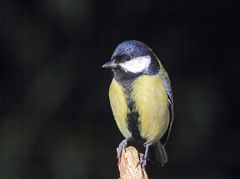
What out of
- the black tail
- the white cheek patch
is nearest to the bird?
the white cheek patch

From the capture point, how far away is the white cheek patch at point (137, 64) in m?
3.06

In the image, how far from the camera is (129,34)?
4020 millimetres

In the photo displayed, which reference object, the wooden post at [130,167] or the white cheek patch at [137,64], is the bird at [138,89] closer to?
the white cheek patch at [137,64]

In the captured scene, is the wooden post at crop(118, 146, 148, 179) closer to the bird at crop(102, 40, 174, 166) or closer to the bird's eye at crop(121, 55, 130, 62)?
the bird at crop(102, 40, 174, 166)

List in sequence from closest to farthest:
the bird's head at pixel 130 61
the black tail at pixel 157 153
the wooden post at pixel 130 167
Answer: the wooden post at pixel 130 167 < the bird's head at pixel 130 61 < the black tail at pixel 157 153

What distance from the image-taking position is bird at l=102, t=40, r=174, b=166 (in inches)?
121

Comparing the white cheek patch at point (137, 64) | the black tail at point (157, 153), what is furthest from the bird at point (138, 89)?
the black tail at point (157, 153)

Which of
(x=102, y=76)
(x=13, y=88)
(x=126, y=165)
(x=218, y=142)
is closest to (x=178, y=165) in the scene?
(x=218, y=142)

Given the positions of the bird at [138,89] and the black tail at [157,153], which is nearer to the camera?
the bird at [138,89]

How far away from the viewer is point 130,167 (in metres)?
2.56

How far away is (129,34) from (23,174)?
86 centimetres

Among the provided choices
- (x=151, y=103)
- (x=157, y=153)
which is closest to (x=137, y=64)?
(x=151, y=103)

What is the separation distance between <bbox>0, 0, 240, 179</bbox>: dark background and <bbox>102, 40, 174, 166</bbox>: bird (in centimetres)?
84

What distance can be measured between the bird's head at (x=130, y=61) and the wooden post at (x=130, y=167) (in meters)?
0.46
